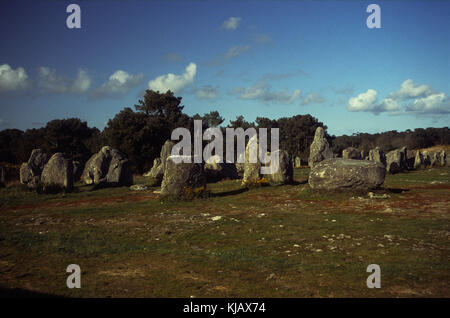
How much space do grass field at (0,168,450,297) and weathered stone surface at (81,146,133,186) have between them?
728cm

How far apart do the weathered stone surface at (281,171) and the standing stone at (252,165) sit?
3.03 ft

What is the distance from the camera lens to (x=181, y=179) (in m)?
15.1

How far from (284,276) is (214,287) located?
1.32 metres

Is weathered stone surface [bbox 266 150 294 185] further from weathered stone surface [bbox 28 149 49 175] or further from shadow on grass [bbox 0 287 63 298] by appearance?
weathered stone surface [bbox 28 149 49 175]

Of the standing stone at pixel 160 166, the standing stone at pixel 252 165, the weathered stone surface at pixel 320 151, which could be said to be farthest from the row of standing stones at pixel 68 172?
the weathered stone surface at pixel 320 151

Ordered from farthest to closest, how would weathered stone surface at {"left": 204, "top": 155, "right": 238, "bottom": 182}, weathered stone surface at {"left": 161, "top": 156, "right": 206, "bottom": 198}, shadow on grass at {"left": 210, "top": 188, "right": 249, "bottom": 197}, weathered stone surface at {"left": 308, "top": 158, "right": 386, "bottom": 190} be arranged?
weathered stone surface at {"left": 204, "top": 155, "right": 238, "bottom": 182} < shadow on grass at {"left": 210, "top": 188, "right": 249, "bottom": 197} < weathered stone surface at {"left": 161, "top": 156, "right": 206, "bottom": 198} < weathered stone surface at {"left": 308, "top": 158, "right": 386, "bottom": 190}

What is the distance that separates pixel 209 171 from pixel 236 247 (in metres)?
16.1

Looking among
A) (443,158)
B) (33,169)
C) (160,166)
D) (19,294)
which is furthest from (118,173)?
(443,158)

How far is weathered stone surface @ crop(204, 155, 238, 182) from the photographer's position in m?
23.6

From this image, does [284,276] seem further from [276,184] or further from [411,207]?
[276,184]

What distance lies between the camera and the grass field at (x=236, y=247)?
18.1 feet

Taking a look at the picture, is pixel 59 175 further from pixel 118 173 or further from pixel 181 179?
pixel 181 179

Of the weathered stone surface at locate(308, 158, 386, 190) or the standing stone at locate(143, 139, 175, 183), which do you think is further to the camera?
the standing stone at locate(143, 139, 175, 183)

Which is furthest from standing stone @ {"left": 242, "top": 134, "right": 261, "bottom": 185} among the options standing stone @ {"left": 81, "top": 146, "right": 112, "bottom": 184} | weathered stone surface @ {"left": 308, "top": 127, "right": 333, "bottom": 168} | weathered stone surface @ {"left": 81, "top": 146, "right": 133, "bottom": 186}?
weathered stone surface @ {"left": 308, "top": 127, "right": 333, "bottom": 168}
